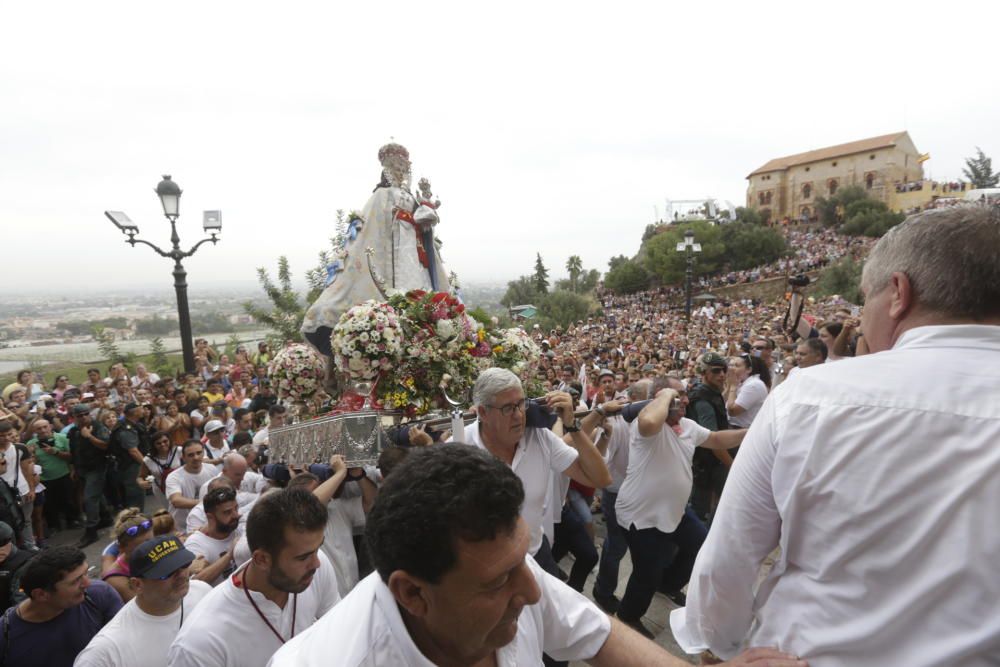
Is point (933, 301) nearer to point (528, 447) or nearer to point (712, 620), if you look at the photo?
point (712, 620)

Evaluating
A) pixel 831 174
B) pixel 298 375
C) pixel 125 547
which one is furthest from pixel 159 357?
pixel 831 174

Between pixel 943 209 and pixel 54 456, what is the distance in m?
9.25

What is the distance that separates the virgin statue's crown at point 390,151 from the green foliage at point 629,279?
52020mm

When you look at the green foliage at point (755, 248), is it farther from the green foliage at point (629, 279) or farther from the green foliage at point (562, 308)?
the green foliage at point (562, 308)

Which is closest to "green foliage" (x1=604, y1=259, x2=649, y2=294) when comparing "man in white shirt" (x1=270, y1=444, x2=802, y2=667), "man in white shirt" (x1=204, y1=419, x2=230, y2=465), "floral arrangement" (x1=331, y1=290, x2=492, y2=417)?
"man in white shirt" (x1=204, y1=419, x2=230, y2=465)

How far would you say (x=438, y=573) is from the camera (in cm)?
121

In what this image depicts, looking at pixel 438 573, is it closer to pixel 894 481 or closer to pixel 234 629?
pixel 894 481

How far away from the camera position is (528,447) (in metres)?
3.20

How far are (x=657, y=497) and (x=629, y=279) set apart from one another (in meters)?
54.5

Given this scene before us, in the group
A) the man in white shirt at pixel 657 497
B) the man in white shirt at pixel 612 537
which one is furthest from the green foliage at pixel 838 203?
the man in white shirt at pixel 657 497

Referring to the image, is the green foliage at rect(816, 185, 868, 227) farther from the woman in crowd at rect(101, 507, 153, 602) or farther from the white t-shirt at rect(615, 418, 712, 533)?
the woman in crowd at rect(101, 507, 153, 602)

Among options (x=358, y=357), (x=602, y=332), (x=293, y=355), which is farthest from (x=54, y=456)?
(x=602, y=332)

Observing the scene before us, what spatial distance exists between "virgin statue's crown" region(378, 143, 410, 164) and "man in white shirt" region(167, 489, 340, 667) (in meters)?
4.68

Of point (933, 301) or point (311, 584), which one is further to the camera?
point (311, 584)
